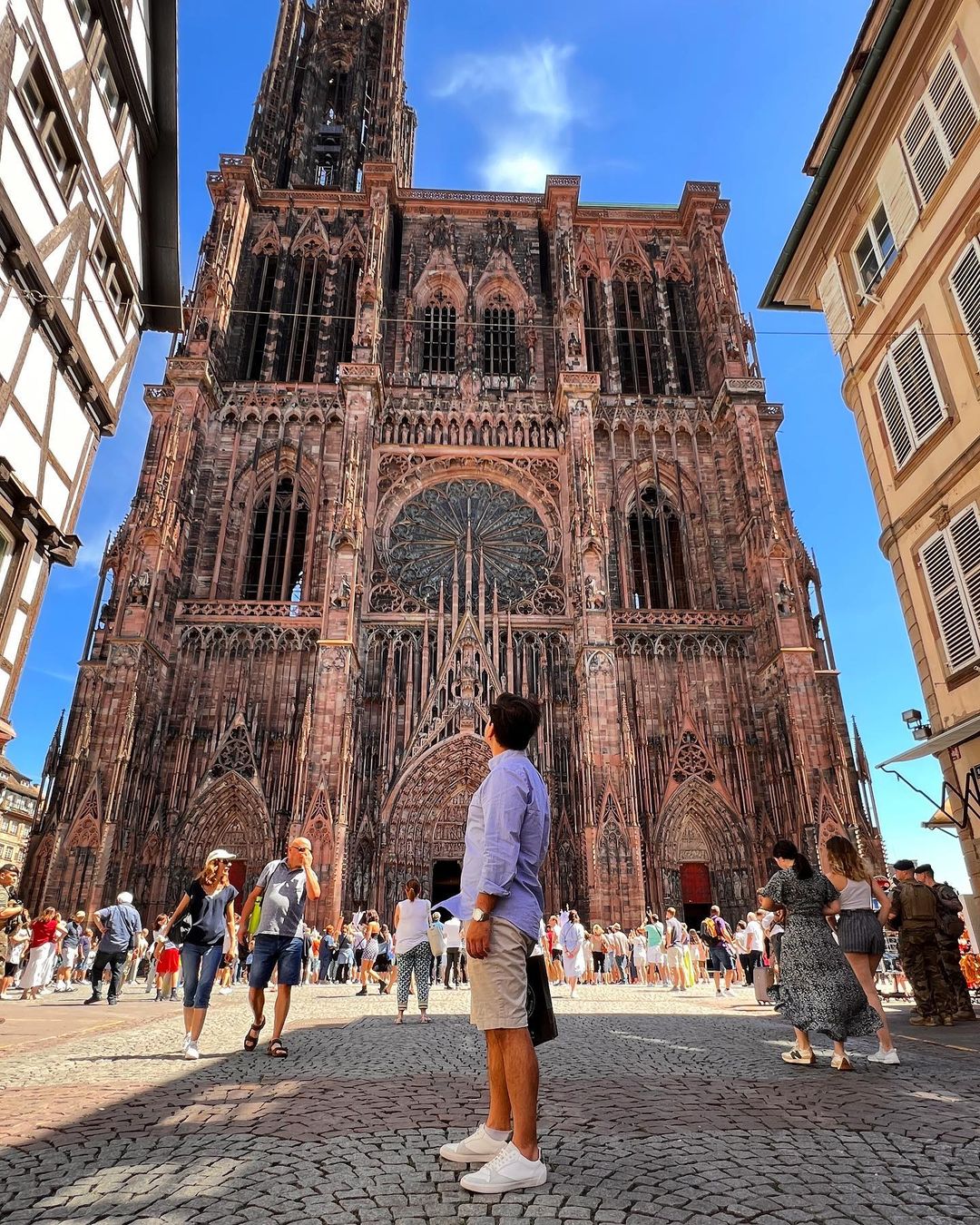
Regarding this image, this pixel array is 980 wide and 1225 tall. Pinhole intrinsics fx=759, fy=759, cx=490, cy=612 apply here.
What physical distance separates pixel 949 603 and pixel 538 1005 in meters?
9.48

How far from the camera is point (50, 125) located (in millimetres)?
9750

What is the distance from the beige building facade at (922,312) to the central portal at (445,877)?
1471 centimetres

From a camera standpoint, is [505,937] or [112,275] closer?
[505,937]

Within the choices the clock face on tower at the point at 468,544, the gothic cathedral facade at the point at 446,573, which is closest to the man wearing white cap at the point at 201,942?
the gothic cathedral facade at the point at 446,573

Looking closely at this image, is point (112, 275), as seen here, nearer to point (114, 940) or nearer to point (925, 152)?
point (114, 940)

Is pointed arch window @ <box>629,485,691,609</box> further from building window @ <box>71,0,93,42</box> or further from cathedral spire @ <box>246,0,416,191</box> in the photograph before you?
cathedral spire @ <box>246,0,416,191</box>

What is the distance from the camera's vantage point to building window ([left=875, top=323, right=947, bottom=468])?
10484 millimetres

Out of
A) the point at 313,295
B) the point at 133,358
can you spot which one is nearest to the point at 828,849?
the point at 133,358

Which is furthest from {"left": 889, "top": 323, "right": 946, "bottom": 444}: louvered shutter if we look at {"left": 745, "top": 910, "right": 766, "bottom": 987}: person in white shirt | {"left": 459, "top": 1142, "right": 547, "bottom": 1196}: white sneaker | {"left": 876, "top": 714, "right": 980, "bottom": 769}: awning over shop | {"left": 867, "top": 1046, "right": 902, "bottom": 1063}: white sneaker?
{"left": 459, "top": 1142, "right": 547, "bottom": 1196}: white sneaker

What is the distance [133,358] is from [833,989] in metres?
13.8

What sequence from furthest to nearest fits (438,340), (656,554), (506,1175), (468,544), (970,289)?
(438,340) < (656,554) < (468,544) < (970,289) < (506,1175)

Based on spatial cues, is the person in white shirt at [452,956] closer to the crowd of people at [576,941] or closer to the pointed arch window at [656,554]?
the crowd of people at [576,941]

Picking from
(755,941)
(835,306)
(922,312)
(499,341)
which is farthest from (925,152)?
(499,341)

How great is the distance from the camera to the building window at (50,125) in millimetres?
9242
